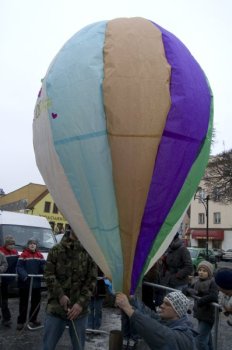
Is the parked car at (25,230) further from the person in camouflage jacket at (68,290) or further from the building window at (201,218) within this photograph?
the building window at (201,218)

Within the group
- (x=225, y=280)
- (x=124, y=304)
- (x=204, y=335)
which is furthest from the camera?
(x=204, y=335)

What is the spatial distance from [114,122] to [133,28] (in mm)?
939

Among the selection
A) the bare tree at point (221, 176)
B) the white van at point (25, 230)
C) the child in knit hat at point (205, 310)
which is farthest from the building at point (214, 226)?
the child in knit hat at point (205, 310)

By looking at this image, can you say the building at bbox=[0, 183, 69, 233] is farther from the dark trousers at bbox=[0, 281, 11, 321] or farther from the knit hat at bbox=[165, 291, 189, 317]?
the knit hat at bbox=[165, 291, 189, 317]

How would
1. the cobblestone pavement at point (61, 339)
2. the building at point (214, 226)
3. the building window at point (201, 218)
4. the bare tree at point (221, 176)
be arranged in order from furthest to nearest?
the building window at point (201, 218), the building at point (214, 226), the bare tree at point (221, 176), the cobblestone pavement at point (61, 339)

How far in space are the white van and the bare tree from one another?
23.9 m

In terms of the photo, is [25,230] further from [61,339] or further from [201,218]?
[201,218]

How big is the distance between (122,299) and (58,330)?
137 cm

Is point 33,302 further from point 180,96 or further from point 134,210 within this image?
point 180,96

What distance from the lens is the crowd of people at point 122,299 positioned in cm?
313

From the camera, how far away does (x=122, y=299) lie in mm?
3217

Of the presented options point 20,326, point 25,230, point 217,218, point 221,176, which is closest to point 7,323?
point 20,326

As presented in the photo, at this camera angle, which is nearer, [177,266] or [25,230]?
[177,266]

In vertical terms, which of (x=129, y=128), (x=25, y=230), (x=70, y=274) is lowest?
(x=70, y=274)
